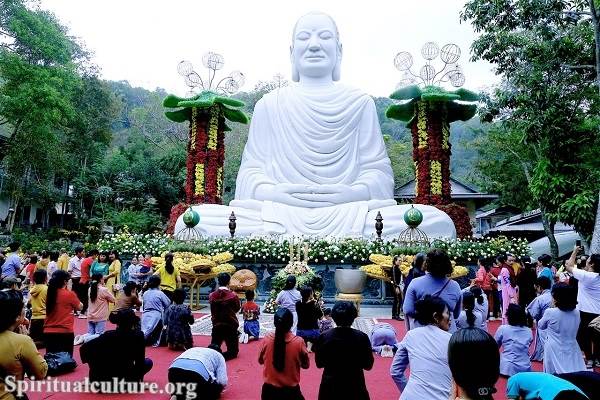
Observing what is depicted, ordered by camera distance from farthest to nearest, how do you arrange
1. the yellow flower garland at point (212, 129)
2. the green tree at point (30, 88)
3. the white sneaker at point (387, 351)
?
1. the green tree at point (30, 88)
2. the yellow flower garland at point (212, 129)
3. the white sneaker at point (387, 351)

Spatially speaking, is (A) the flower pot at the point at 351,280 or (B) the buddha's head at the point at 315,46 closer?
(A) the flower pot at the point at 351,280

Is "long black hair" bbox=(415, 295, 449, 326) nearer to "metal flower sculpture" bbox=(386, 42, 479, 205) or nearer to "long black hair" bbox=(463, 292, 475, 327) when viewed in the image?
"long black hair" bbox=(463, 292, 475, 327)

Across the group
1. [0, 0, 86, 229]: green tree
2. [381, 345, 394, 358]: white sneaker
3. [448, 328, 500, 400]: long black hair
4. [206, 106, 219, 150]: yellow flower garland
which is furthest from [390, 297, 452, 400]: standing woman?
[0, 0, 86, 229]: green tree

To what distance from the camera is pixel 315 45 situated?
16.4 m

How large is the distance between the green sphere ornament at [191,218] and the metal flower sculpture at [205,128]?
11.3 feet

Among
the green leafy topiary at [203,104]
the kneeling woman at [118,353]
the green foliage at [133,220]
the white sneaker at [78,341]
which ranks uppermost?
the green leafy topiary at [203,104]

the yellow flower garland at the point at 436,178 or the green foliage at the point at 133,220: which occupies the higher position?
the yellow flower garland at the point at 436,178

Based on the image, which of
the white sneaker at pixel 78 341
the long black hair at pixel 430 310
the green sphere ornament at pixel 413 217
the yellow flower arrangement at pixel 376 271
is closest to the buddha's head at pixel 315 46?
the green sphere ornament at pixel 413 217

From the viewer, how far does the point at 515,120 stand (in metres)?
11.7

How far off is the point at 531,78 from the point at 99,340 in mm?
9752

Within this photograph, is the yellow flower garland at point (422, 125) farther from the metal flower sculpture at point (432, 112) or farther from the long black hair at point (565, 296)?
the long black hair at point (565, 296)

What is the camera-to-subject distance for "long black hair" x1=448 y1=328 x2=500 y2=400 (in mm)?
1945

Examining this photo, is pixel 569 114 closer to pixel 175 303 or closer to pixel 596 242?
pixel 596 242

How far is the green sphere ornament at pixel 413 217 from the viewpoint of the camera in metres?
12.7
